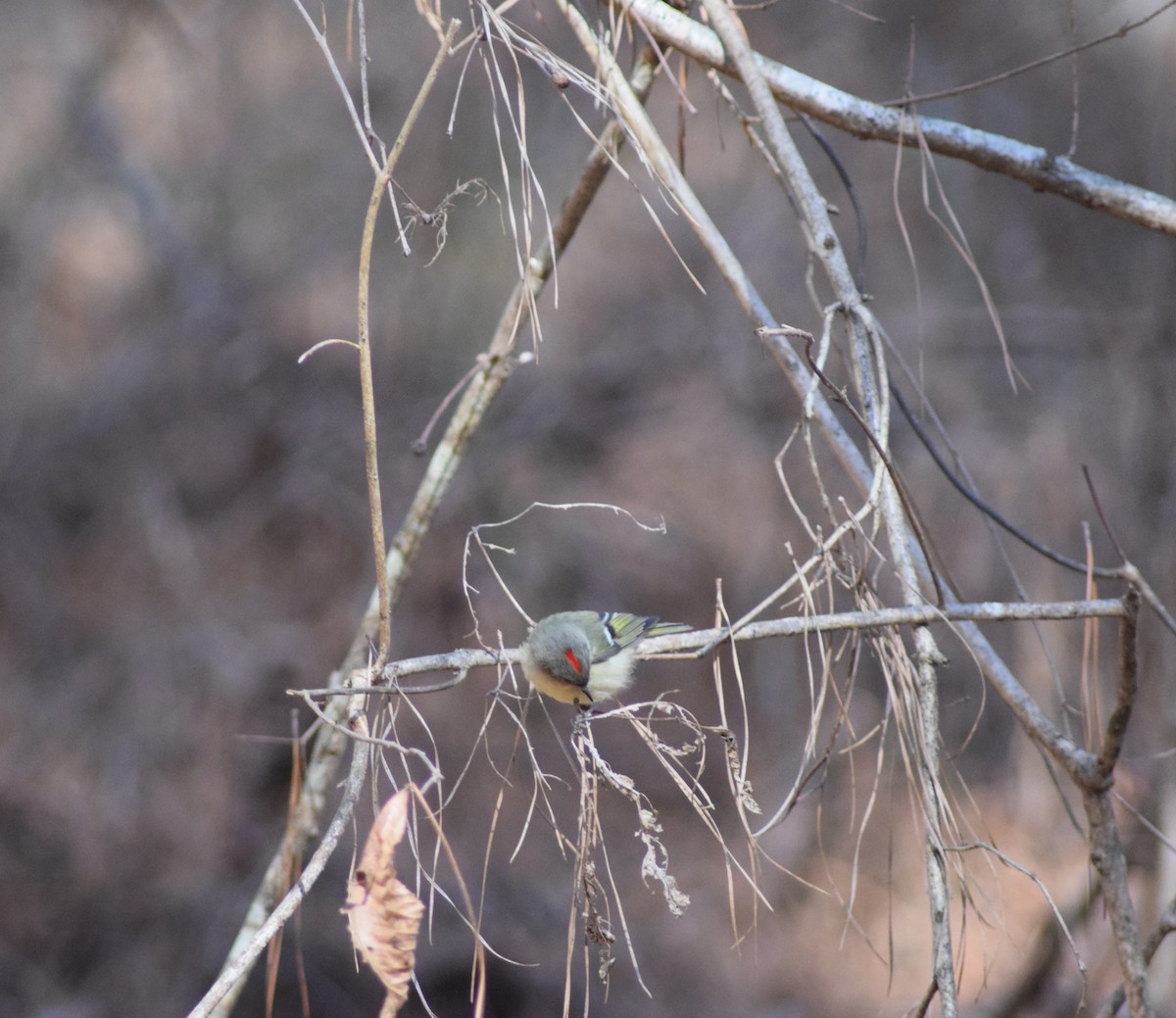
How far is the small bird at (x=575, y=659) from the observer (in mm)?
2736

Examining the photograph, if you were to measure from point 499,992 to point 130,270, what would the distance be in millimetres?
4570

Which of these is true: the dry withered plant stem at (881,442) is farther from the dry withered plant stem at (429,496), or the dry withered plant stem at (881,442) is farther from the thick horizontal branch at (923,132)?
the dry withered plant stem at (429,496)

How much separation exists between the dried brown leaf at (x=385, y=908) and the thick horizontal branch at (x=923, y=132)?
1641 millimetres

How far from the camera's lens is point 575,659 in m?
2.89

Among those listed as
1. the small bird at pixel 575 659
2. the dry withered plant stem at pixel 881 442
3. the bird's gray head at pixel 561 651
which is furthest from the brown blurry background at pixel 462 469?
the dry withered plant stem at pixel 881 442

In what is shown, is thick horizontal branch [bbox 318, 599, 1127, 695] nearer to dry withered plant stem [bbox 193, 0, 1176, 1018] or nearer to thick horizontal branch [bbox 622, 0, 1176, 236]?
dry withered plant stem [bbox 193, 0, 1176, 1018]

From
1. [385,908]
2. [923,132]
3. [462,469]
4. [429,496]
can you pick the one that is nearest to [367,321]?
[385,908]

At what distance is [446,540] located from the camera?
20.9 ft

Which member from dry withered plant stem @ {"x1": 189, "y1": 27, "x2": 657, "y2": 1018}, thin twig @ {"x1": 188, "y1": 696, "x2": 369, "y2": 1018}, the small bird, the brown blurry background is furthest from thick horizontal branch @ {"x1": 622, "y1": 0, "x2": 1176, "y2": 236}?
the brown blurry background

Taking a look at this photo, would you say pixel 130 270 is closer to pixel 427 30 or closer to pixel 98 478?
pixel 98 478

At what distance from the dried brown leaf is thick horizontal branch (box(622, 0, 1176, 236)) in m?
1.64

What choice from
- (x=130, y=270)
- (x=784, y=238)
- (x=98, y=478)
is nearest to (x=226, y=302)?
(x=130, y=270)

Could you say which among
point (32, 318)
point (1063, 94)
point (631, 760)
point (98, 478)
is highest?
point (1063, 94)

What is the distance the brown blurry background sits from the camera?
5.41 meters
